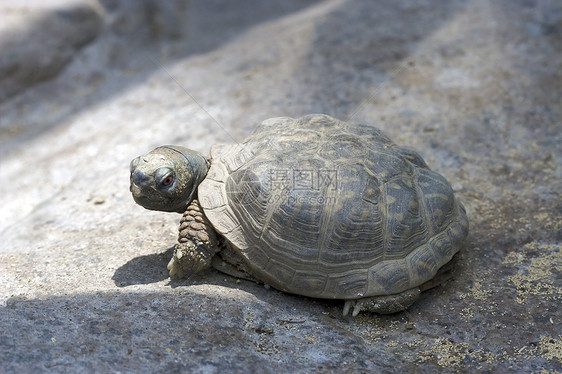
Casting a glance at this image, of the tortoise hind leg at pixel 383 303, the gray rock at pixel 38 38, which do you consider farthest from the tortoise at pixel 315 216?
the gray rock at pixel 38 38

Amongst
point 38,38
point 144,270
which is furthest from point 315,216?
point 38,38

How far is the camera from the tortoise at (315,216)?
2.90 meters

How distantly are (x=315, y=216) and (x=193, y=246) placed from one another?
28.4 inches

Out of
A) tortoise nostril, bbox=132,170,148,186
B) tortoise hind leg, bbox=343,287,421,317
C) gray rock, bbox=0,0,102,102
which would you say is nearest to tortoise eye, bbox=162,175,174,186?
tortoise nostril, bbox=132,170,148,186

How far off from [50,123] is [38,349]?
4106 mm

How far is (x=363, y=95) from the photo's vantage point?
16.8 feet

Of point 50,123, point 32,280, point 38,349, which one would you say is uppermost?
point 38,349

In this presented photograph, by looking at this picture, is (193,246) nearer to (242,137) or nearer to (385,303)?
(385,303)

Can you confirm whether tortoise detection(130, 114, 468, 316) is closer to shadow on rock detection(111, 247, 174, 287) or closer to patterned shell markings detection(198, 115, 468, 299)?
patterned shell markings detection(198, 115, 468, 299)

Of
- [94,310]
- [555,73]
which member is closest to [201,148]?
[94,310]

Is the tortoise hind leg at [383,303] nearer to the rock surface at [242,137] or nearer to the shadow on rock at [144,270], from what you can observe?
the rock surface at [242,137]

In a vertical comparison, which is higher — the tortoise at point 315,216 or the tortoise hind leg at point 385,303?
the tortoise at point 315,216

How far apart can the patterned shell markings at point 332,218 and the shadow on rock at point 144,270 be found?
0.52 meters

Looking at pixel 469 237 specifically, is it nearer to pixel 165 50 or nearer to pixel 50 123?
pixel 50 123
